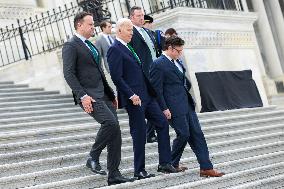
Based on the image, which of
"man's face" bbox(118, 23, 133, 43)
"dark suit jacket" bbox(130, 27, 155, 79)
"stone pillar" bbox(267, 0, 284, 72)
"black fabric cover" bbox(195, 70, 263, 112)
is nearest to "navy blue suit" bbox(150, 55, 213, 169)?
"dark suit jacket" bbox(130, 27, 155, 79)

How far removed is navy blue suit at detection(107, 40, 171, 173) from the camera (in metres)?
6.89

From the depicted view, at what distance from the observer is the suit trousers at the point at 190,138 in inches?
293

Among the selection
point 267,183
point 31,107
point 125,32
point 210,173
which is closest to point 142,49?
point 125,32

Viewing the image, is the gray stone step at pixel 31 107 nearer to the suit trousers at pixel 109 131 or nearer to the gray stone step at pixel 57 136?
the gray stone step at pixel 57 136

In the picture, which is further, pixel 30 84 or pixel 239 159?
pixel 30 84

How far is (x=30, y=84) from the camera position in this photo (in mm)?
15289

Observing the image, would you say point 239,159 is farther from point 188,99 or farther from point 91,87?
point 91,87

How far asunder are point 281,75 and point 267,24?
3515mm

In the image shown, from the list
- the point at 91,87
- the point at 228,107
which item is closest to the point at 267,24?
the point at 228,107

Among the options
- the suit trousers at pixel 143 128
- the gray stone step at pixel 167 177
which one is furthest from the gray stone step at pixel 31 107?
the suit trousers at pixel 143 128

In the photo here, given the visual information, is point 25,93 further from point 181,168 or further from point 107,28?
point 181,168

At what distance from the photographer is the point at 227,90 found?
1419 cm

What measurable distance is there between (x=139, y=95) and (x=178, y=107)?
2.40ft

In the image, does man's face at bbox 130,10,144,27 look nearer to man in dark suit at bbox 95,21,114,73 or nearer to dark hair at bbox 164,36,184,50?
dark hair at bbox 164,36,184,50
